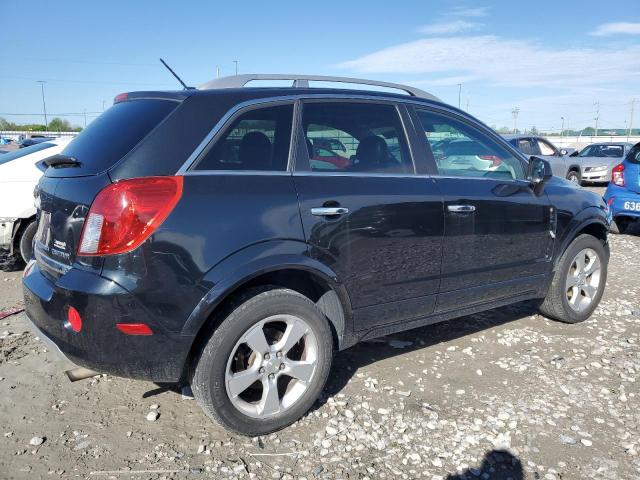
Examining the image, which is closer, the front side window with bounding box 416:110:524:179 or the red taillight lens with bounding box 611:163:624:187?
the front side window with bounding box 416:110:524:179

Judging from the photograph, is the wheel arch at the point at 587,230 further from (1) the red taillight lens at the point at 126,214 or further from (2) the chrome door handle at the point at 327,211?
(1) the red taillight lens at the point at 126,214

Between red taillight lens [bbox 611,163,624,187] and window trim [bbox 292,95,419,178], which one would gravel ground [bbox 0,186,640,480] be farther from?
red taillight lens [bbox 611,163,624,187]

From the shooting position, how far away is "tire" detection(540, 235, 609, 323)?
439 centimetres

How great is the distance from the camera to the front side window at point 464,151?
11.7ft

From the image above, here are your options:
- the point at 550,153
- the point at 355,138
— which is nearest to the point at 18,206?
the point at 355,138

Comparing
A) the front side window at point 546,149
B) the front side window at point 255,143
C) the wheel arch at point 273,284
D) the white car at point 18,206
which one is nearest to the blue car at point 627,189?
the wheel arch at point 273,284

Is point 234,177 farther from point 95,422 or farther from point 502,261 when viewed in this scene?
point 502,261

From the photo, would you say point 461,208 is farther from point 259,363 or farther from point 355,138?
point 259,363

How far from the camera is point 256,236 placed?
261cm

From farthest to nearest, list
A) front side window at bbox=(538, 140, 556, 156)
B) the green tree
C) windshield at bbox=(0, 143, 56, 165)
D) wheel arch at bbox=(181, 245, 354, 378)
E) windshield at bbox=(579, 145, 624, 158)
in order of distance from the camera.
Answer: the green tree < windshield at bbox=(579, 145, 624, 158) < front side window at bbox=(538, 140, 556, 156) < windshield at bbox=(0, 143, 56, 165) < wheel arch at bbox=(181, 245, 354, 378)

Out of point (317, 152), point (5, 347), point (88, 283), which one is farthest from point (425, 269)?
point (5, 347)

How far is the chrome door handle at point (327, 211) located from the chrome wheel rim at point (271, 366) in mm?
577

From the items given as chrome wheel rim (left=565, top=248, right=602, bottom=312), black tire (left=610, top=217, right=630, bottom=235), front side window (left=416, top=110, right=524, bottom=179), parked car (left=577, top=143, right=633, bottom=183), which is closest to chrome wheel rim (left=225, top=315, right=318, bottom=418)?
front side window (left=416, top=110, right=524, bottom=179)

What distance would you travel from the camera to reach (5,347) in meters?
3.93
